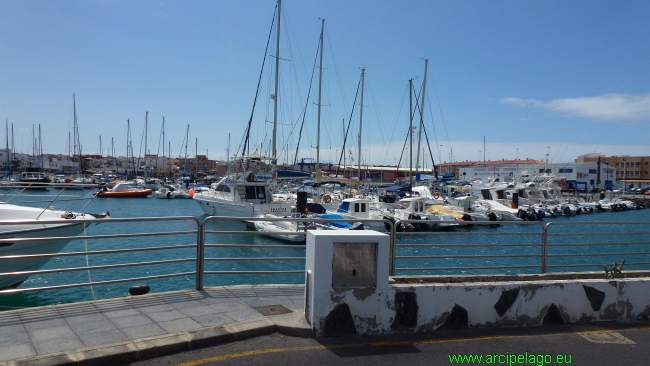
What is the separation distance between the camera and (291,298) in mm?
7375

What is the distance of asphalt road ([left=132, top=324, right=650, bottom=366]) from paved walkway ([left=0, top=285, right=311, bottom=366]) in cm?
16

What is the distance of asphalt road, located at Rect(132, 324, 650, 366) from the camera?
17.1 ft

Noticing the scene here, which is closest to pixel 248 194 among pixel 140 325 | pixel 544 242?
pixel 544 242

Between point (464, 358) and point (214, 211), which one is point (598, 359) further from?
point (214, 211)

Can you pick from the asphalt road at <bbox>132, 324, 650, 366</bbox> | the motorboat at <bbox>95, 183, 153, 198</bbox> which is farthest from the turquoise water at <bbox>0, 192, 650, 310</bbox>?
the motorboat at <bbox>95, 183, 153, 198</bbox>

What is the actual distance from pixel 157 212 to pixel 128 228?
19340 mm

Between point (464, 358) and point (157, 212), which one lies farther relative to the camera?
point (157, 212)

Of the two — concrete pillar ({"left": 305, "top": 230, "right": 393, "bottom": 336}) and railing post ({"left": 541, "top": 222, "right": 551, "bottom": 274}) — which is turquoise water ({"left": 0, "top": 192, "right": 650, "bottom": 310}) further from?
concrete pillar ({"left": 305, "top": 230, "right": 393, "bottom": 336})

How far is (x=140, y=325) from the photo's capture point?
5.85m

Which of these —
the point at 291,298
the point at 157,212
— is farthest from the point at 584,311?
the point at 157,212

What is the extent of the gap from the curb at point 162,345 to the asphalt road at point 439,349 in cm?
9

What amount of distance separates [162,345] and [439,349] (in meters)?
3.19

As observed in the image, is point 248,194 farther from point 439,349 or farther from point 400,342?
point 439,349

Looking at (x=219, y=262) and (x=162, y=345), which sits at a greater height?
(x=162, y=345)
